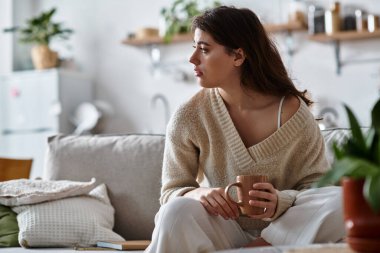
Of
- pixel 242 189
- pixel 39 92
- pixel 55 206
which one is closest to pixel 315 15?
pixel 39 92

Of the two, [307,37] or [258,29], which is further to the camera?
[307,37]

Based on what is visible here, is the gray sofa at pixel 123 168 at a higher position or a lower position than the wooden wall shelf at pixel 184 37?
lower

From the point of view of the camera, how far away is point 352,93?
4898 mm

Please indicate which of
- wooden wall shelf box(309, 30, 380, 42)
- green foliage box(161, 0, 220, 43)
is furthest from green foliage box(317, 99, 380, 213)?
green foliage box(161, 0, 220, 43)

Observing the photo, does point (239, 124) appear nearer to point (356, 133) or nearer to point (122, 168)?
point (122, 168)

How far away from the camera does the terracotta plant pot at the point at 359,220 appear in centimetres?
121

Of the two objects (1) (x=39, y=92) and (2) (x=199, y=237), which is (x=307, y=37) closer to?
(1) (x=39, y=92)

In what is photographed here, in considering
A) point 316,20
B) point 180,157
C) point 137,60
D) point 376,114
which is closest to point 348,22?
point 316,20

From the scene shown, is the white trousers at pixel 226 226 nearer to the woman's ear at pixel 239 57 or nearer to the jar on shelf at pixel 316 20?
the woman's ear at pixel 239 57

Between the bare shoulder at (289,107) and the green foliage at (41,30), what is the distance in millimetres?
3503

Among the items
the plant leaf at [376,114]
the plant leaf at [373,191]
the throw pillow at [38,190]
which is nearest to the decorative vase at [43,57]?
the throw pillow at [38,190]

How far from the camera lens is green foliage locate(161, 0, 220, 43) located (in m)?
5.22

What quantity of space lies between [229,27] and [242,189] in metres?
0.66

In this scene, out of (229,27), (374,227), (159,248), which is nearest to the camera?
(374,227)
